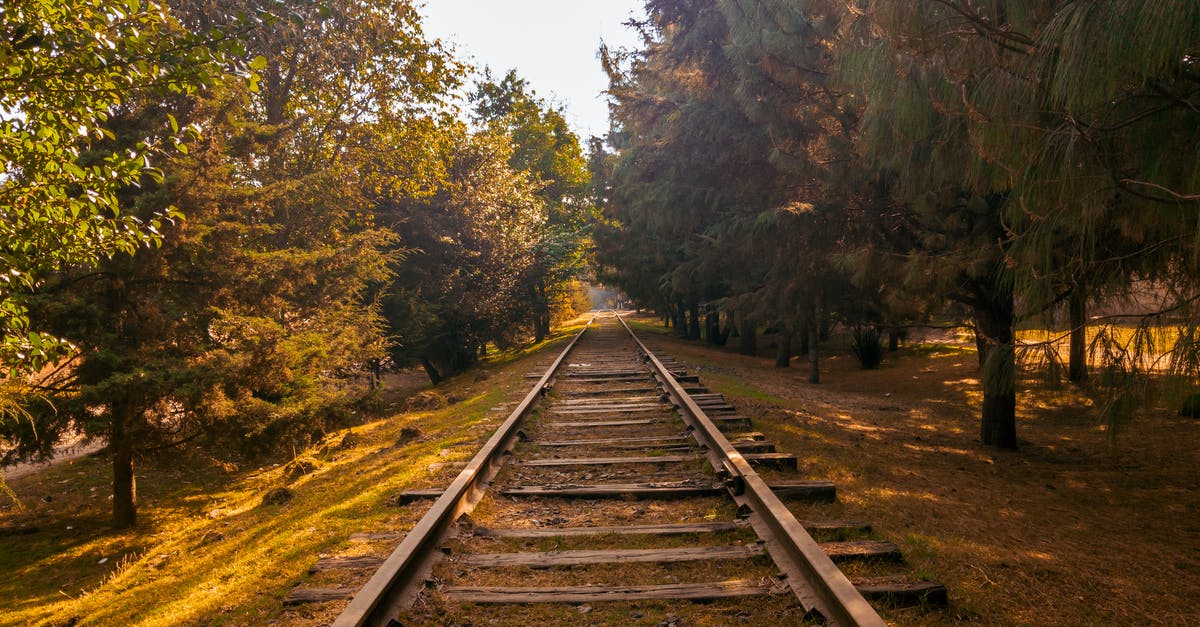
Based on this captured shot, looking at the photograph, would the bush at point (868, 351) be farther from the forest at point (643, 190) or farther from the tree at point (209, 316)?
the tree at point (209, 316)

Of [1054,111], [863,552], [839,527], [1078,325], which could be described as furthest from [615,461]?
[1054,111]

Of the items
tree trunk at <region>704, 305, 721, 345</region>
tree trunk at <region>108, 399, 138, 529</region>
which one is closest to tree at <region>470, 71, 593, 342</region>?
tree trunk at <region>704, 305, 721, 345</region>

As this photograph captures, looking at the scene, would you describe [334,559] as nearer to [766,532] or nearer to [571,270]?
[766,532]

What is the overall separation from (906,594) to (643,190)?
1357 cm

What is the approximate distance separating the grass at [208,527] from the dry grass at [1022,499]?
3.41 meters

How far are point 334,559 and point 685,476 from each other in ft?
8.96

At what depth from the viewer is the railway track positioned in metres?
3.03

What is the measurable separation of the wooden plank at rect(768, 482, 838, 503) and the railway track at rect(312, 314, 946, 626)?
0.5 inches

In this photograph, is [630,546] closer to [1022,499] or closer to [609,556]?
[609,556]

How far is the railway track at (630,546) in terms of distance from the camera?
3029 millimetres

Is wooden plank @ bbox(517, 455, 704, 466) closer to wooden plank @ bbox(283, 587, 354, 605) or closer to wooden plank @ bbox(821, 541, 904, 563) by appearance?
wooden plank @ bbox(821, 541, 904, 563)

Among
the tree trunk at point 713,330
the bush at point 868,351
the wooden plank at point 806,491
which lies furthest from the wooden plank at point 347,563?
the tree trunk at point 713,330

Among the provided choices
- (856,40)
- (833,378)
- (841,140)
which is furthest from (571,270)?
(856,40)

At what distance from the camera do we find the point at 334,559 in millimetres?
3623
